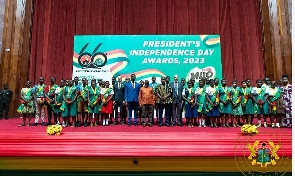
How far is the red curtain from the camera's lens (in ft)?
30.5

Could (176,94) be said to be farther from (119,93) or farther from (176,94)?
(119,93)

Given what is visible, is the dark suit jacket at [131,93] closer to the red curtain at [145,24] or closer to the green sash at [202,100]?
Answer: the green sash at [202,100]

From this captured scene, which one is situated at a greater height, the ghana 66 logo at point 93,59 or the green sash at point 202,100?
the ghana 66 logo at point 93,59

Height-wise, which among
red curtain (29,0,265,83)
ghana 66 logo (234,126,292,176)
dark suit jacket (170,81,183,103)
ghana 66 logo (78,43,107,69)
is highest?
red curtain (29,0,265,83)

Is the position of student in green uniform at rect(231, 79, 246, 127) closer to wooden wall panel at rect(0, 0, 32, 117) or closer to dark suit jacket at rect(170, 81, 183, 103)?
dark suit jacket at rect(170, 81, 183, 103)

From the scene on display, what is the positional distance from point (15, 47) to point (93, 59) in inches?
100

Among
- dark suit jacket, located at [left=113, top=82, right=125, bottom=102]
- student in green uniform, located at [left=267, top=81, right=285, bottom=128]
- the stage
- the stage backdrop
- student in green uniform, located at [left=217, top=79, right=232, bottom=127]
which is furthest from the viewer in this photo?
the stage backdrop

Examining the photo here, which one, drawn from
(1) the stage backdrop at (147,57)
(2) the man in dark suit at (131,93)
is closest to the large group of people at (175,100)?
(2) the man in dark suit at (131,93)

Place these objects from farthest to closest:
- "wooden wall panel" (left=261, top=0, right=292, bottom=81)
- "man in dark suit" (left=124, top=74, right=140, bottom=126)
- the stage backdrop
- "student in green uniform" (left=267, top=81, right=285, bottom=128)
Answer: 1. the stage backdrop
2. "wooden wall panel" (left=261, top=0, right=292, bottom=81)
3. "man in dark suit" (left=124, top=74, right=140, bottom=126)
4. "student in green uniform" (left=267, top=81, right=285, bottom=128)

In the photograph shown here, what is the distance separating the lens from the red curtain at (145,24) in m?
9.29

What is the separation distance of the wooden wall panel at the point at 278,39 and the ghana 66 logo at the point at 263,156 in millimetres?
4888

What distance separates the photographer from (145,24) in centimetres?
949

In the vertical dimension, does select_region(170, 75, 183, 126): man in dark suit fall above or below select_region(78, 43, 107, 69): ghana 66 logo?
below

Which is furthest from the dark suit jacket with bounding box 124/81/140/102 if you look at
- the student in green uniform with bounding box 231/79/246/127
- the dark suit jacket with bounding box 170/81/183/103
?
the student in green uniform with bounding box 231/79/246/127
